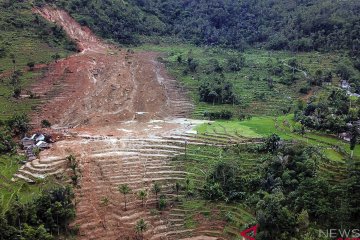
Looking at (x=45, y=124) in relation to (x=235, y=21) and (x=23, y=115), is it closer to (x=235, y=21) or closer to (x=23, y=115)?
(x=23, y=115)

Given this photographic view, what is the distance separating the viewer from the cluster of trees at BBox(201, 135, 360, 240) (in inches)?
1139

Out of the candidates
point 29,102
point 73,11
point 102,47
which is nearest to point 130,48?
point 102,47

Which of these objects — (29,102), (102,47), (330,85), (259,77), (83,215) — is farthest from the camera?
(102,47)

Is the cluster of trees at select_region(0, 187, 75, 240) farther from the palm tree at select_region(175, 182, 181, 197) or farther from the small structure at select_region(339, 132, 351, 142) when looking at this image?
the small structure at select_region(339, 132, 351, 142)

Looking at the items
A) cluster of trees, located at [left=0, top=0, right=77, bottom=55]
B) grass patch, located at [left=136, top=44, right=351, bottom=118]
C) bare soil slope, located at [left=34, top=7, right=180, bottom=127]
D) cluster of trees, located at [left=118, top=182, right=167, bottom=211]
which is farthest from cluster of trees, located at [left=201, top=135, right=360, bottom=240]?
cluster of trees, located at [left=0, top=0, right=77, bottom=55]

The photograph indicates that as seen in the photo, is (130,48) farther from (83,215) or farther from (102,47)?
(83,215)

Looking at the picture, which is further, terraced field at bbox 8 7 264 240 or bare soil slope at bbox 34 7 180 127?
bare soil slope at bbox 34 7 180 127

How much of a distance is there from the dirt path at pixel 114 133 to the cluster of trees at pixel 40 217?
68.9 inches

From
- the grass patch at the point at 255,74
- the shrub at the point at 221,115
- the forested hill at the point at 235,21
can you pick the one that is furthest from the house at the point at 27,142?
the forested hill at the point at 235,21

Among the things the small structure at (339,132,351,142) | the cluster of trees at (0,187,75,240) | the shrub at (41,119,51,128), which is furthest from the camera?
the shrub at (41,119,51,128)

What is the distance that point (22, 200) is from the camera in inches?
1325

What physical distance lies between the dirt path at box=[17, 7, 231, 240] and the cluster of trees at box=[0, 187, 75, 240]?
175 cm

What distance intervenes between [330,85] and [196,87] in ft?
62.0

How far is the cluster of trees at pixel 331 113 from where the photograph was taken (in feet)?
139
